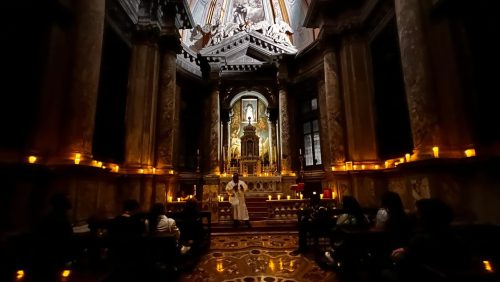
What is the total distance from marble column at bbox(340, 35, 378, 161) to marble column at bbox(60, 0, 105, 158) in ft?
25.5

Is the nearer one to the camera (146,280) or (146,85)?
(146,280)

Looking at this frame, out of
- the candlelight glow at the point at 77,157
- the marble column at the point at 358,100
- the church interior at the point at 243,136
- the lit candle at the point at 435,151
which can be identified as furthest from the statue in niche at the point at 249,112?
the lit candle at the point at 435,151

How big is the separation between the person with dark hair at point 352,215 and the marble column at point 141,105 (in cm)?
637

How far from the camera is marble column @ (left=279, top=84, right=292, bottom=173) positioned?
1373cm

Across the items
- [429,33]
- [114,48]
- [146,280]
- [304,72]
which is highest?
[304,72]

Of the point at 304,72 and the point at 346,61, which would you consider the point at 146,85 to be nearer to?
the point at 346,61

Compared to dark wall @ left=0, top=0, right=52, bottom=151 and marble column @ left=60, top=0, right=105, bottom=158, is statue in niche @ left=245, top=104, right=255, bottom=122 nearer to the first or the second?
marble column @ left=60, top=0, right=105, bottom=158

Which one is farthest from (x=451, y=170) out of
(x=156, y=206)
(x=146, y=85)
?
(x=146, y=85)

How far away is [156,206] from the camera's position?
3.67m

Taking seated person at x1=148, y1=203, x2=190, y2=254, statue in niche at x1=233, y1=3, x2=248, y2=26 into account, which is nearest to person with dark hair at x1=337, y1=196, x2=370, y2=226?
seated person at x1=148, y1=203, x2=190, y2=254

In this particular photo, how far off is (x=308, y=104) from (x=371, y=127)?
20.6ft

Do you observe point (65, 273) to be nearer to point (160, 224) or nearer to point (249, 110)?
point (160, 224)

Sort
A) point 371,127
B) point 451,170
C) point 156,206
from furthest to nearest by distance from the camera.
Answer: point 371,127, point 451,170, point 156,206

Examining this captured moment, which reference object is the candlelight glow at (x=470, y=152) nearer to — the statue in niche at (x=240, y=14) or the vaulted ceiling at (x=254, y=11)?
the vaulted ceiling at (x=254, y=11)
